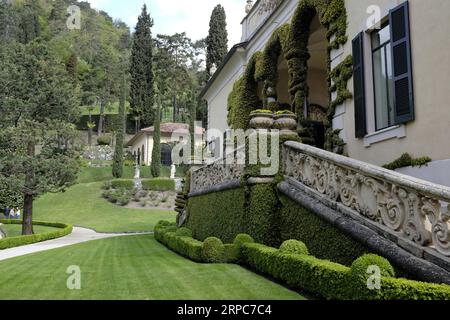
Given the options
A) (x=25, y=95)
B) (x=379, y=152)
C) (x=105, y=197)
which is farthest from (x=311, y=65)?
(x=105, y=197)

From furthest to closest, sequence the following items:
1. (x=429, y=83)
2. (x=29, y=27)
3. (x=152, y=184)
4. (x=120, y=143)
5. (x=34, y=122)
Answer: (x=29, y=27), (x=120, y=143), (x=152, y=184), (x=34, y=122), (x=429, y=83)

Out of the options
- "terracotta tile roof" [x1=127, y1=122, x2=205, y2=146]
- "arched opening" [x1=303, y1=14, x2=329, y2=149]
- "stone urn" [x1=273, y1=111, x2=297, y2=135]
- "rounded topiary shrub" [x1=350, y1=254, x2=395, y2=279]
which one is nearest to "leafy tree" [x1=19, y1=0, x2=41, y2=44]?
"terracotta tile roof" [x1=127, y1=122, x2=205, y2=146]

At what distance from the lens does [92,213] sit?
35312mm

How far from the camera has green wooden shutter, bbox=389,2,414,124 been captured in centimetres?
713

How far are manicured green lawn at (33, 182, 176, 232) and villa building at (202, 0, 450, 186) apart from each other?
62.4 feet

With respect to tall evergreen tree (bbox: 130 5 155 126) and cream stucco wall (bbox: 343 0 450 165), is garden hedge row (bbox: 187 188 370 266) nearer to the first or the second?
cream stucco wall (bbox: 343 0 450 165)

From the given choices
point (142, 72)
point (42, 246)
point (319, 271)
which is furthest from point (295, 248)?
point (142, 72)

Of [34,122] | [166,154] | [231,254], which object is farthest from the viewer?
[166,154]

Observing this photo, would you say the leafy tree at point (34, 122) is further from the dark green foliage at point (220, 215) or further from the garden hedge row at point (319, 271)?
the garden hedge row at point (319, 271)

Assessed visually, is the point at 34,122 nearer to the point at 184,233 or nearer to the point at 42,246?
the point at 42,246

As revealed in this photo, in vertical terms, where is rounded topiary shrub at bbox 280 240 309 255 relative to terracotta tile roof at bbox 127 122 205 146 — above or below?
below

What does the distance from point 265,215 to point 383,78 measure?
11.6 ft
